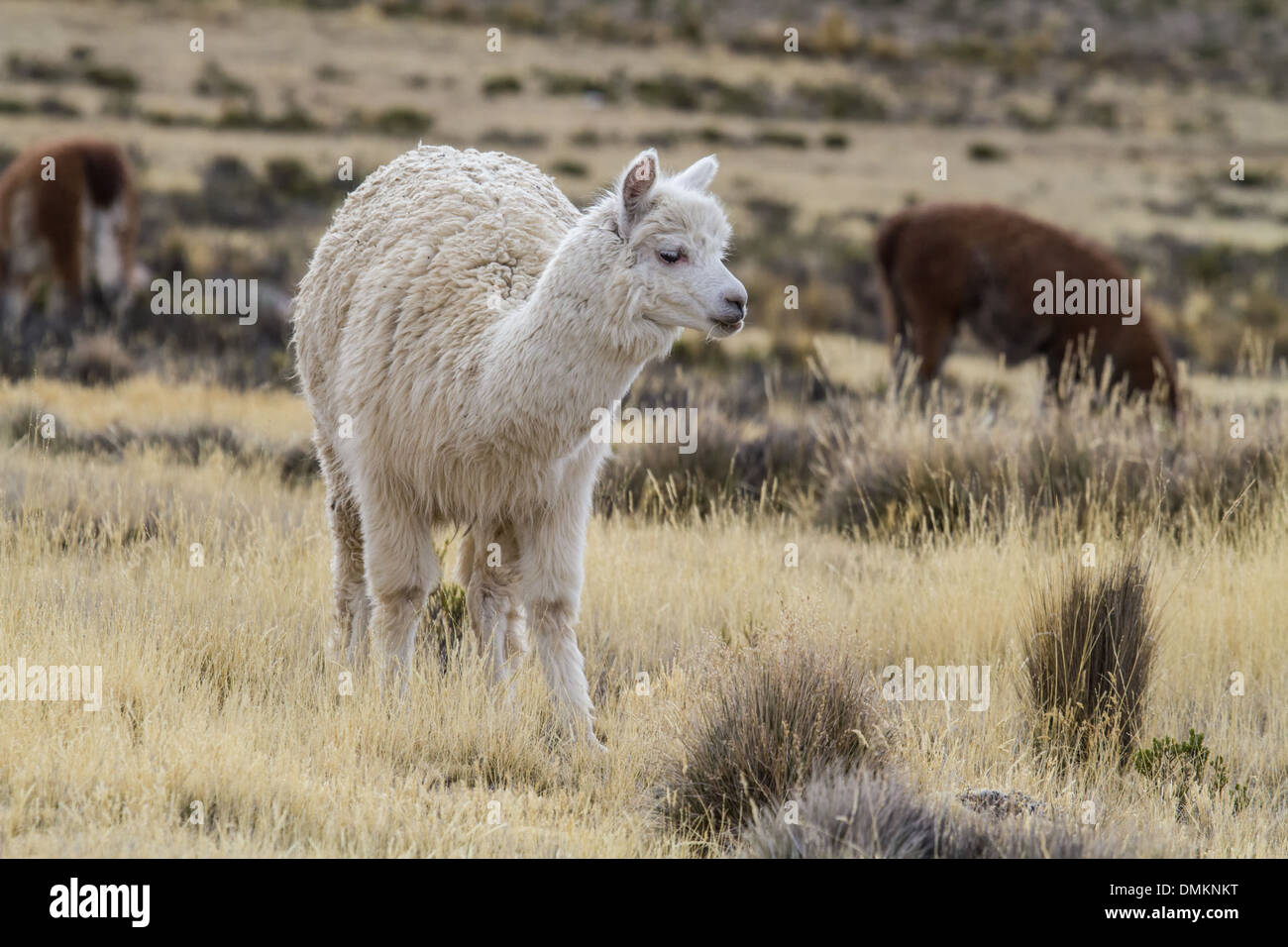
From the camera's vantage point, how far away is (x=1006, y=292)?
11727 mm

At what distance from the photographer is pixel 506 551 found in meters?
5.56

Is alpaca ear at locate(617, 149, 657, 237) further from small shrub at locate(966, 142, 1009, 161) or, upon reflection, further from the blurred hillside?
small shrub at locate(966, 142, 1009, 161)

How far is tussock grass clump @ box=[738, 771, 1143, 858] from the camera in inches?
154

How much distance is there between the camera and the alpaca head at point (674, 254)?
450 cm

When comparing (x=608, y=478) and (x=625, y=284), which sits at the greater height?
(x=625, y=284)

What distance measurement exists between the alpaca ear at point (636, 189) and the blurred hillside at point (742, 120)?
18.5 ft

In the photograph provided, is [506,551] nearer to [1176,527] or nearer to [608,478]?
[608,478]

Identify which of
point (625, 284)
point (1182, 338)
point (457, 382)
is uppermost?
point (625, 284)

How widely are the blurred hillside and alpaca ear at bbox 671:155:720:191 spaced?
520 centimetres

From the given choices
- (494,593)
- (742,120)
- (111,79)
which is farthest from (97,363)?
(742,120)

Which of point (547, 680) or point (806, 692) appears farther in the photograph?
point (547, 680)
